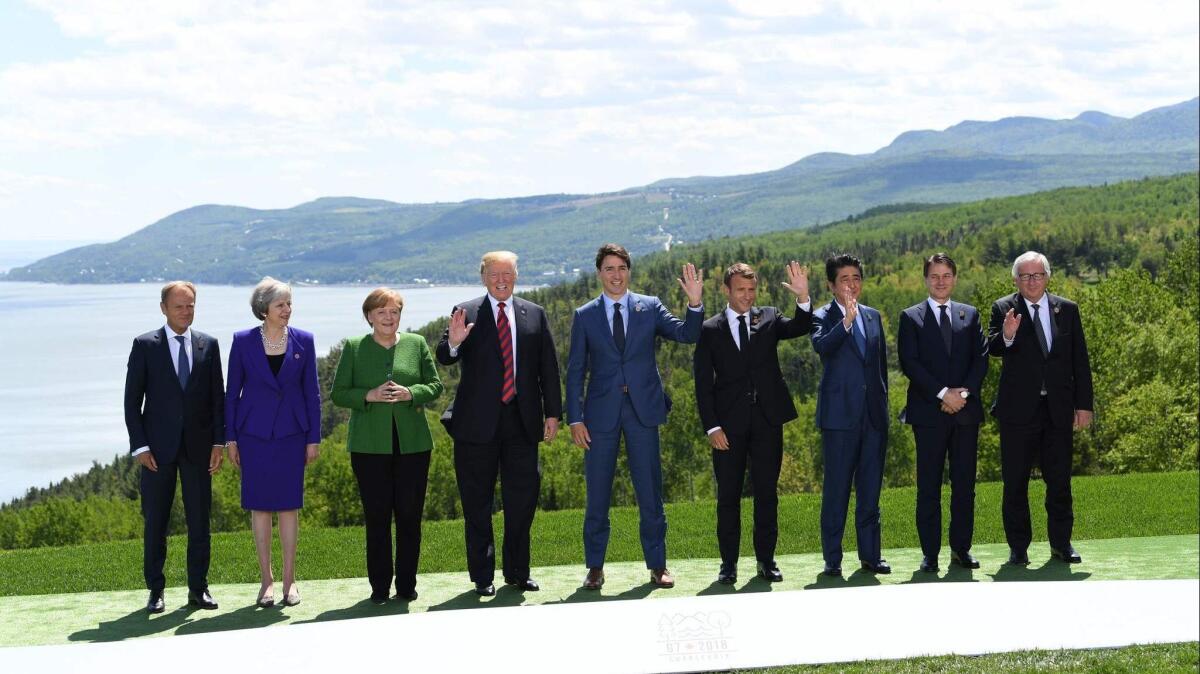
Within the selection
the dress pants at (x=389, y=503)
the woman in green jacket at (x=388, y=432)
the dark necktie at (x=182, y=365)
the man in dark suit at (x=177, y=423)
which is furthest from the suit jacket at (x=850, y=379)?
the dark necktie at (x=182, y=365)

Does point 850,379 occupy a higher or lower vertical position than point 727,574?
higher

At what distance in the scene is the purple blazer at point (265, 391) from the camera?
317 inches

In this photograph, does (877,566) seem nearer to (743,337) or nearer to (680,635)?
(743,337)

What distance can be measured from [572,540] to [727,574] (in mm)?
5692

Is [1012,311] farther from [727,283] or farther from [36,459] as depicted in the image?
[36,459]

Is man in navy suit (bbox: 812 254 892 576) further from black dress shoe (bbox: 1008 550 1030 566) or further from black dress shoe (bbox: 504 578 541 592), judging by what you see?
black dress shoe (bbox: 504 578 541 592)

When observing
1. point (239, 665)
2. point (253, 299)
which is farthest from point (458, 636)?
point (253, 299)

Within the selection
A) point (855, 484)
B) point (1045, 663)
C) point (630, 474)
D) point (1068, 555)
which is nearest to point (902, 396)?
point (1068, 555)

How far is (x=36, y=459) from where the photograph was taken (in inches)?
5330

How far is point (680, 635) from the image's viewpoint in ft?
23.0

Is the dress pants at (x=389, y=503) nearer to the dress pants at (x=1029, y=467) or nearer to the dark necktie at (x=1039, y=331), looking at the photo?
the dress pants at (x=1029, y=467)

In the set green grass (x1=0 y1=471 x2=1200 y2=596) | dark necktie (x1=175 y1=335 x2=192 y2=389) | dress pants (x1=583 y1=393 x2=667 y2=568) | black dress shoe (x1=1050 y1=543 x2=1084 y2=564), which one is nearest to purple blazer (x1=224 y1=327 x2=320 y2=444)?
dark necktie (x1=175 y1=335 x2=192 y2=389)

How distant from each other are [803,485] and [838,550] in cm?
6274

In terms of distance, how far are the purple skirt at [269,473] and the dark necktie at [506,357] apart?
4.72 ft
